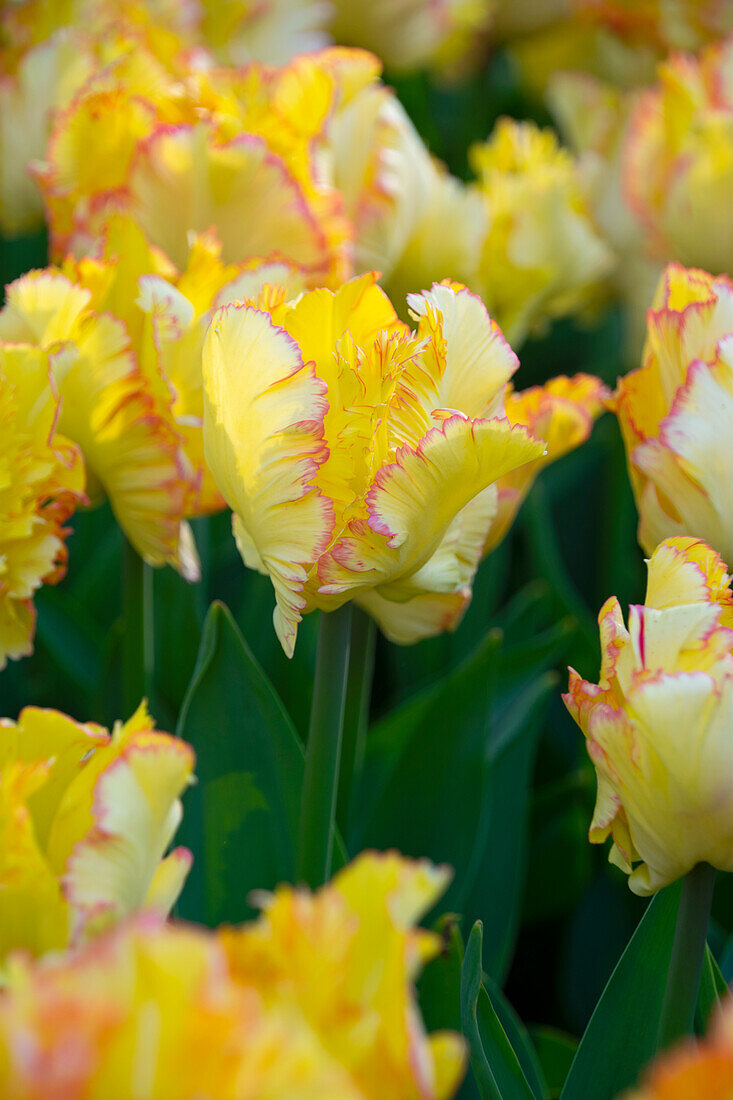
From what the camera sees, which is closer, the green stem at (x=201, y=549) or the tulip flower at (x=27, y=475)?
the tulip flower at (x=27, y=475)

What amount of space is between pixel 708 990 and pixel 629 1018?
1.4 inches

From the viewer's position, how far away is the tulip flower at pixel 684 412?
16.8 inches

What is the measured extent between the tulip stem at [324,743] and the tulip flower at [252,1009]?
159 mm

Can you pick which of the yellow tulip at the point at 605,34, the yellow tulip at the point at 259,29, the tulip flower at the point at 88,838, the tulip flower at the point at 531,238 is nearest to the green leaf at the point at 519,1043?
the tulip flower at the point at 88,838

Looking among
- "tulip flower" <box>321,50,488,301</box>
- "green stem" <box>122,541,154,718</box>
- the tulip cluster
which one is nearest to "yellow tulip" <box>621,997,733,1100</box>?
the tulip cluster

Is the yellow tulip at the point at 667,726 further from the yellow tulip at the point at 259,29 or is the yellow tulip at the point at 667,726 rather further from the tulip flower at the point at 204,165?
the yellow tulip at the point at 259,29

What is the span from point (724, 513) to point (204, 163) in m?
0.33

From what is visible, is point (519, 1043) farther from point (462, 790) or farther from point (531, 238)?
point (531, 238)

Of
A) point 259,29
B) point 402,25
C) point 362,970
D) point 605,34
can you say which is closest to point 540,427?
point 362,970

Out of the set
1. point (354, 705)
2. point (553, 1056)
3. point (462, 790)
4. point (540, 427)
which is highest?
point (540, 427)

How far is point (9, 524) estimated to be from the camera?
0.44 metres

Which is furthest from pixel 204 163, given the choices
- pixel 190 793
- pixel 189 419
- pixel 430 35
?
pixel 430 35

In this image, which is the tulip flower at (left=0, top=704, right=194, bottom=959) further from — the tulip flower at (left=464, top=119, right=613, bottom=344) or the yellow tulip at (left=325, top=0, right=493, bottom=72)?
the yellow tulip at (left=325, top=0, right=493, bottom=72)

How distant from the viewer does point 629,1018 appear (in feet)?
1.40
